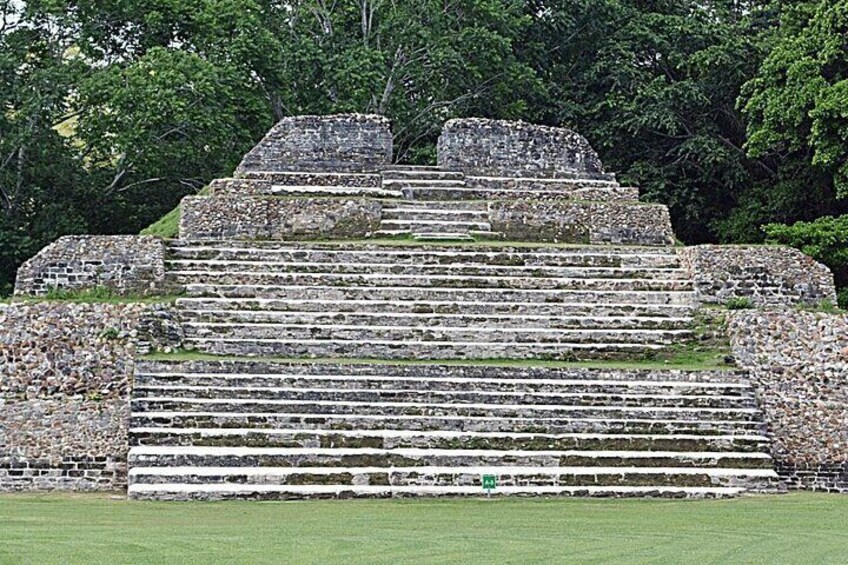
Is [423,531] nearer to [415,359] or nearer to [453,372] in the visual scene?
[453,372]

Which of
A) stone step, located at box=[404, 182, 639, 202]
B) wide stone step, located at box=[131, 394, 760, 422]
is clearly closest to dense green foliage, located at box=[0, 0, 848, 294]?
stone step, located at box=[404, 182, 639, 202]

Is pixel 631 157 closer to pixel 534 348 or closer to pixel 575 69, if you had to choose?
pixel 575 69

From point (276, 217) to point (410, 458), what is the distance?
6.44m

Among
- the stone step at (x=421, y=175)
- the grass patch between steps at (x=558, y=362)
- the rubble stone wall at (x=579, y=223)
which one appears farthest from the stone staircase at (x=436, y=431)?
the stone step at (x=421, y=175)

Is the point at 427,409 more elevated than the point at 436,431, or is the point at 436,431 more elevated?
the point at 427,409

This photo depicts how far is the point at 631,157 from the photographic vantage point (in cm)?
2570

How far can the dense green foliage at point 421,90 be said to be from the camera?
2084 centimetres

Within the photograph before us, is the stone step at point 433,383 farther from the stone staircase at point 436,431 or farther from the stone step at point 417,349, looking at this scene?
the stone step at point 417,349

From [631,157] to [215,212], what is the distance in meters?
12.2

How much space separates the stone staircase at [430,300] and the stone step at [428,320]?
0.01 m

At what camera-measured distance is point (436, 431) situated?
37.5 feet

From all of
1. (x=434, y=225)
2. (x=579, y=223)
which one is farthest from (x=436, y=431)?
(x=579, y=223)

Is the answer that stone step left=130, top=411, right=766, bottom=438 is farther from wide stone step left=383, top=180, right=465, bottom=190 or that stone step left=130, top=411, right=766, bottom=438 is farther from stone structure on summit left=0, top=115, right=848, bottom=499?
wide stone step left=383, top=180, right=465, bottom=190

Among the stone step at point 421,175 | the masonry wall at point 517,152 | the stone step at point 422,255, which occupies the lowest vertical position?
the stone step at point 422,255
